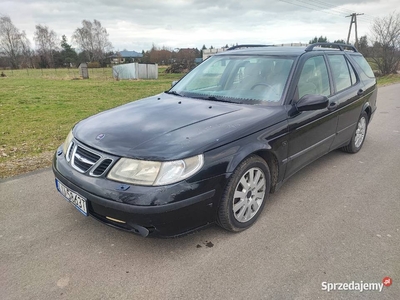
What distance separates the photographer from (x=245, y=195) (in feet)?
8.90

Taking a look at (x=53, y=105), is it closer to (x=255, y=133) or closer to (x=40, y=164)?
(x=40, y=164)

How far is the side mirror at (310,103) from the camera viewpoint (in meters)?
3.05

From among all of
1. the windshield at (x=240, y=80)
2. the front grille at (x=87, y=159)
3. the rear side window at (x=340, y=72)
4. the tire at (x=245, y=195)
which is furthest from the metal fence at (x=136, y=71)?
the tire at (x=245, y=195)

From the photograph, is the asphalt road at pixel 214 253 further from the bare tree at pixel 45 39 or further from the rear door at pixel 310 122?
the bare tree at pixel 45 39

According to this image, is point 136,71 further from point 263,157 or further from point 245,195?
point 245,195

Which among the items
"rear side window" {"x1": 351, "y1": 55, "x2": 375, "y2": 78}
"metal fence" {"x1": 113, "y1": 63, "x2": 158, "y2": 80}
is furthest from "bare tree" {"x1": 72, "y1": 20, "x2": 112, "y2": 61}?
"rear side window" {"x1": 351, "y1": 55, "x2": 375, "y2": 78}

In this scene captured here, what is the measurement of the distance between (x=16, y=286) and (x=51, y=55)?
76.9 meters

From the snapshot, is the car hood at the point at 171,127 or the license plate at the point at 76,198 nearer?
the car hood at the point at 171,127

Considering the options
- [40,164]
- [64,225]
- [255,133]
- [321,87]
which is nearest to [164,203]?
[255,133]

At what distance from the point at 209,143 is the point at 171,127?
43 centimetres

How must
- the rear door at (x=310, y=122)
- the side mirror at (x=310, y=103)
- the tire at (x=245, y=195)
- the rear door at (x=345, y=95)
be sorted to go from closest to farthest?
the tire at (x=245, y=195) < the side mirror at (x=310, y=103) < the rear door at (x=310, y=122) < the rear door at (x=345, y=95)

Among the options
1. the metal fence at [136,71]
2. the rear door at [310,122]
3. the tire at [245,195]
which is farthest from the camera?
the metal fence at [136,71]

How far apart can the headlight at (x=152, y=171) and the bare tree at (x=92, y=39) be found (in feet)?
274

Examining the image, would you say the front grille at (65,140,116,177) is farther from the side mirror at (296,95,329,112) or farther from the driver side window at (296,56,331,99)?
the driver side window at (296,56,331,99)
